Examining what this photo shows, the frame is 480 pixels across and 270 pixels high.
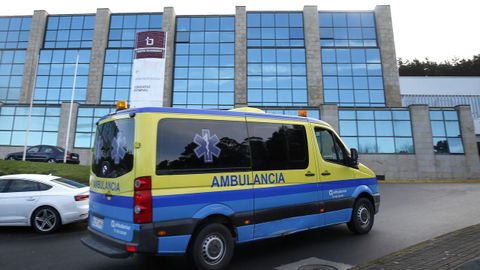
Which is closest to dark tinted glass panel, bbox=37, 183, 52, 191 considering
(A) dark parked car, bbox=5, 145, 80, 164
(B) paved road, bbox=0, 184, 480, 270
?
(B) paved road, bbox=0, 184, 480, 270

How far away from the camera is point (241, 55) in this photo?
3628 centimetres

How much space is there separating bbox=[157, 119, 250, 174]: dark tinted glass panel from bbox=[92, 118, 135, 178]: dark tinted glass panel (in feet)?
1.45

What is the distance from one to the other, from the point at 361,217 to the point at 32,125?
3177cm

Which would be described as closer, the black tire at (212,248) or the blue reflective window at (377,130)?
the black tire at (212,248)

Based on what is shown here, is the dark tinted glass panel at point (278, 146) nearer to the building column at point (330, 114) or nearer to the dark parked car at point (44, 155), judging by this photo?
the dark parked car at point (44, 155)

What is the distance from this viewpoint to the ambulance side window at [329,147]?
6.21 metres

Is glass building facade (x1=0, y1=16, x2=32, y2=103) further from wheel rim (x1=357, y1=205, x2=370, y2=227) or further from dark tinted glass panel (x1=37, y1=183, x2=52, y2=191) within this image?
wheel rim (x1=357, y1=205, x2=370, y2=227)

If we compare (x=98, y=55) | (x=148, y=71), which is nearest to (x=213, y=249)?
(x=148, y=71)

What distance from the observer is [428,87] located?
1986 inches

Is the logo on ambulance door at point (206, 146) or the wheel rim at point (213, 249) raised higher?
the logo on ambulance door at point (206, 146)

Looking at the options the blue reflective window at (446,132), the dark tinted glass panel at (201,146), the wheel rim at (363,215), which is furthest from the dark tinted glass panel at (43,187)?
the blue reflective window at (446,132)

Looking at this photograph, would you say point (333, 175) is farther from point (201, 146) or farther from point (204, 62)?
point (204, 62)

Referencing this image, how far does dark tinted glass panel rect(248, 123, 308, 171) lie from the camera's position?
17.3ft

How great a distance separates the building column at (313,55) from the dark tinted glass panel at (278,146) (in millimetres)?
29635
